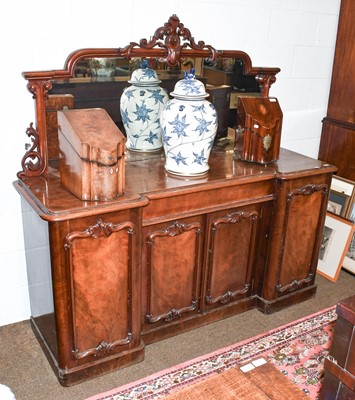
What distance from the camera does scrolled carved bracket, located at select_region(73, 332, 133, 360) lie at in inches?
89.4

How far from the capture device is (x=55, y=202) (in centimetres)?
206

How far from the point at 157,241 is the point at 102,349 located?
0.57 m

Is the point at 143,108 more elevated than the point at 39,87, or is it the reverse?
the point at 39,87

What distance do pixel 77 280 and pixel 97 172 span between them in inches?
19.1

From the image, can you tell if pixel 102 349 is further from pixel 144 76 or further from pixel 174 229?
pixel 144 76

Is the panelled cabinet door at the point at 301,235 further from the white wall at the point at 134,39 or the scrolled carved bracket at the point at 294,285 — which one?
the white wall at the point at 134,39

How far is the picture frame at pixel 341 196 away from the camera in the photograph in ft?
11.1

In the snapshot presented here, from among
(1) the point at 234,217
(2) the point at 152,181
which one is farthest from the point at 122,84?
(1) the point at 234,217

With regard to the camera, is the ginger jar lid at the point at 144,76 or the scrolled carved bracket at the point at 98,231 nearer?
the scrolled carved bracket at the point at 98,231

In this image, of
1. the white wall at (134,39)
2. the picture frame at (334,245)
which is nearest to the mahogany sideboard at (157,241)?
the white wall at (134,39)

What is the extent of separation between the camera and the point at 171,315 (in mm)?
2582

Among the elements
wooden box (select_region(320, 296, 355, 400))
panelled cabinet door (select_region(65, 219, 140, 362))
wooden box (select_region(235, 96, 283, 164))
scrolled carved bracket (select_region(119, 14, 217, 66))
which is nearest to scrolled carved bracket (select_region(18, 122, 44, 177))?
panelled cabinet door (select_region(65, 219, 140, 362))

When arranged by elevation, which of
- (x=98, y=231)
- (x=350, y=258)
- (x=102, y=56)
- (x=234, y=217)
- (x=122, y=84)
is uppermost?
(x=102, y=56)

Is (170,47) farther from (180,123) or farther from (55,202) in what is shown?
(55,202)
